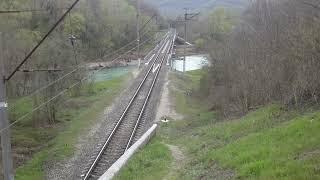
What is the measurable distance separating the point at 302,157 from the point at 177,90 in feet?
114

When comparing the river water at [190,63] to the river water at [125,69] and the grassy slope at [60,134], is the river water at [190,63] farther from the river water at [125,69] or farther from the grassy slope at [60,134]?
the grassy slope at [60,134]

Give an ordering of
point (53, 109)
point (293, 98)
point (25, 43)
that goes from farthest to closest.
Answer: point (25, 43) < point (53, 109) < point (293, 98)

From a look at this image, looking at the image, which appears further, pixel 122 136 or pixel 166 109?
pixel 166 109

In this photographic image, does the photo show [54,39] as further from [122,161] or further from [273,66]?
[122,161]

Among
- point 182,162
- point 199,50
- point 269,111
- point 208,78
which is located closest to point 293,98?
point 269,111

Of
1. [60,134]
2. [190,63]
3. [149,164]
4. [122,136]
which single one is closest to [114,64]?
[190,63]

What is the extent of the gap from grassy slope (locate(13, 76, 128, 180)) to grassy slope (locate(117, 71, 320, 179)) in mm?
5603

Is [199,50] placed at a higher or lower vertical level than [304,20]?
lower

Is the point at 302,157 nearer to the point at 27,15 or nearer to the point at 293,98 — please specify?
the point at 293,98

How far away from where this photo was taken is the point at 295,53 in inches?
829

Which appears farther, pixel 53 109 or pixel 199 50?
pixel 199 50

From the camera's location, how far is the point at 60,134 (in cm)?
2877

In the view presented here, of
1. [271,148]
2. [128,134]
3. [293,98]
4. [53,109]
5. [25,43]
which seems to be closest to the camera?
[271,148]

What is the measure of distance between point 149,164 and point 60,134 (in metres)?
12.1
